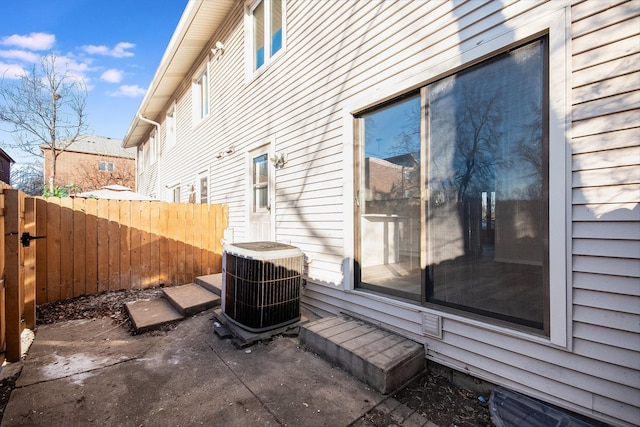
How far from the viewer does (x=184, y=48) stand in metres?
7.02

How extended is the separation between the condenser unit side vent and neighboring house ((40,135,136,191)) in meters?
24.6

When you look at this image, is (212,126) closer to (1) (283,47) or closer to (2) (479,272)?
(1) (283,47)

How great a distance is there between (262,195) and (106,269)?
109 inches

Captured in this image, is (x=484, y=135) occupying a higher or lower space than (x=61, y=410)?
higher

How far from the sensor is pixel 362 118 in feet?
10.3

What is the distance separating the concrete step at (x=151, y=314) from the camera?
10.6ft

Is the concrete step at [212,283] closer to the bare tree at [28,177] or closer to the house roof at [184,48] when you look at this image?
the house roof at [184,48]

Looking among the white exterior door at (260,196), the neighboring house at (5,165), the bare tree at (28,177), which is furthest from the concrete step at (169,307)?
the neighboring house at (5,165)

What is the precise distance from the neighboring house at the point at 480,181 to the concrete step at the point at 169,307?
144 cm

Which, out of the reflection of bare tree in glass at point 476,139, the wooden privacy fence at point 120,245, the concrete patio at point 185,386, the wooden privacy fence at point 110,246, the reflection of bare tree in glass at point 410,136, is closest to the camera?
the concrete patio at point 185,386

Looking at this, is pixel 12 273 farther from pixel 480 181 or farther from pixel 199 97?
pixel 199 97

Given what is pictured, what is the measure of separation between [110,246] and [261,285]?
336 centimetres

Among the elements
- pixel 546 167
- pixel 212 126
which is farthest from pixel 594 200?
pixel 212 126

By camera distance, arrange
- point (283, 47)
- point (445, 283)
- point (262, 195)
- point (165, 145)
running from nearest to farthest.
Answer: point (445, 283) → point (283, 47) → point (262, 195) → point (165, 145)
